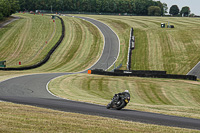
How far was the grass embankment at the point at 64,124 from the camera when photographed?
444 inches

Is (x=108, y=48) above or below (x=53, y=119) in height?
below

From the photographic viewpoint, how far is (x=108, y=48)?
77500 millimetres

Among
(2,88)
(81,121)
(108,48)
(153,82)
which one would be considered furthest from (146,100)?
(108,48)

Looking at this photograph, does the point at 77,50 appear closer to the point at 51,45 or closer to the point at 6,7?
the point at 51,45

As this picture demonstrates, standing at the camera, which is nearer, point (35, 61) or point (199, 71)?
point (199, 71)

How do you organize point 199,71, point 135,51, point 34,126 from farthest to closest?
point 135,51, point 199,71, point 34,126

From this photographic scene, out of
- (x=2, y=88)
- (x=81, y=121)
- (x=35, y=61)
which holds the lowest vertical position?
(x=35, y=61)

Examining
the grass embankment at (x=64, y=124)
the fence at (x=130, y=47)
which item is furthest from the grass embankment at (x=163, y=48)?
the grass embankment at (x=64, y=124)

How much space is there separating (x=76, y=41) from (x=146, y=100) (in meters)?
54.5

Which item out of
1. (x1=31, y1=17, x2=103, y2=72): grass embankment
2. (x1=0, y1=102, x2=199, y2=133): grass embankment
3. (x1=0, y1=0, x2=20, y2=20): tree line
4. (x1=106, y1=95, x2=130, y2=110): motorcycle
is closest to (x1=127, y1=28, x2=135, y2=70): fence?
(x1=31, y1=17, x2=103, y2=72): grass embankment

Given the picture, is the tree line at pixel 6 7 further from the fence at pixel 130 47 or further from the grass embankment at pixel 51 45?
the fence at pixel 130 47

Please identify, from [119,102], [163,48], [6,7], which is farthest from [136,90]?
[6,7]

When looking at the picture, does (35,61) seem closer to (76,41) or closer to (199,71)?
(76,41)

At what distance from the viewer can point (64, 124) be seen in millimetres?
12172
